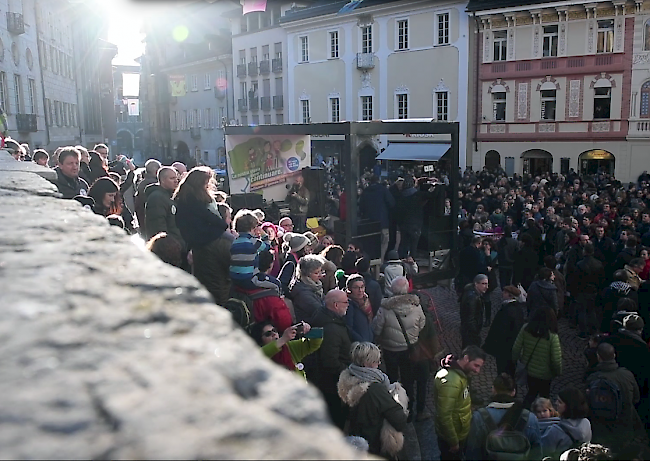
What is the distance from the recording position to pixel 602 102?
2964 centimetres

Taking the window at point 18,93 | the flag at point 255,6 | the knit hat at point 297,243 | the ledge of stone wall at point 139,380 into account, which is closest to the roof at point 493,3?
the flag at point 255,6

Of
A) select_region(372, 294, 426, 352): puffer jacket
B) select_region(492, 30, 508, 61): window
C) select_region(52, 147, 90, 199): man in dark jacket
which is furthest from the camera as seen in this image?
select_region(492, 30, 508, 61): window

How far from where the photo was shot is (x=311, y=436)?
2.59 ft

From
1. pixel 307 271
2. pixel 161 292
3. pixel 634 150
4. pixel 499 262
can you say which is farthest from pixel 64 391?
pixel 634 150

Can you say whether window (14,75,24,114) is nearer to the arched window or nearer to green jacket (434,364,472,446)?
the arched window

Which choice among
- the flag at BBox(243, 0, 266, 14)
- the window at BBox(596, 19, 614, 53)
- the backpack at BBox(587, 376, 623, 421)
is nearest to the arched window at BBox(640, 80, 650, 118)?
the window at BBox(596, 19, 614, 53)

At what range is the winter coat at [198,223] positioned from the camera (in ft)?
18.2

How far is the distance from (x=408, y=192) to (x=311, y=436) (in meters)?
11.1

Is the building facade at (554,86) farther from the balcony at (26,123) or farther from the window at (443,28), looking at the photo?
the balcony at (26,123)

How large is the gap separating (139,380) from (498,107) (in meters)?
33.3

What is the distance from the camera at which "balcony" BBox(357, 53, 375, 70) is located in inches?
1436

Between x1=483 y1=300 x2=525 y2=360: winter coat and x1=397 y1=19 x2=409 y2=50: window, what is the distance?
3003 centimetres

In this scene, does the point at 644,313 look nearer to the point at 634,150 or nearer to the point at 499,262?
the point at 499,262

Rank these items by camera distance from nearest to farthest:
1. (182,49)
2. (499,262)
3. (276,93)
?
(499,262), (276,93), (182,49)
